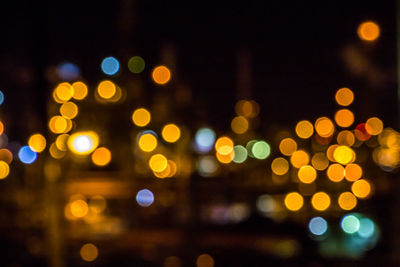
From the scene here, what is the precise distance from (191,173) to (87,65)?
2379 mm

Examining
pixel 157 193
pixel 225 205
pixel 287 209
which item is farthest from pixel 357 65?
pixel 287 209

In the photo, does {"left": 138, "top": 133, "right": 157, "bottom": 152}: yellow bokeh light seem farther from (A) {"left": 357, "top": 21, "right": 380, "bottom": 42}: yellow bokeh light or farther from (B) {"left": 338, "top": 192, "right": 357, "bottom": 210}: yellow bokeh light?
(A) {"left": 357, "top": 21, "right": 380, "bottom": 42}: yellow bokeh light

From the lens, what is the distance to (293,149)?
87.8ft

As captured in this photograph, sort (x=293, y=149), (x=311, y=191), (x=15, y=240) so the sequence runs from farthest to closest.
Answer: (x=293, y=149) → (x=311, y=191) → (x=15, y=240)

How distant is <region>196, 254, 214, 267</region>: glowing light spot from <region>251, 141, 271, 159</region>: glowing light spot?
14253 millimetres

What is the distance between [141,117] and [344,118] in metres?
3.72

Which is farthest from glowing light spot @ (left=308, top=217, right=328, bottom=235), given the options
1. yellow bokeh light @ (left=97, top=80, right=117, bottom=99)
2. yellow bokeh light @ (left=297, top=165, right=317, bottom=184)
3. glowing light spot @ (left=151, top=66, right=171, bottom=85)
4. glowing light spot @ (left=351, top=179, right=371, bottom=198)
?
yellow bokeh light @ (left=297, top=165, right=317, bottom=184)

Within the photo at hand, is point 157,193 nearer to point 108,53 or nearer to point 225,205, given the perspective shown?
point 225,205

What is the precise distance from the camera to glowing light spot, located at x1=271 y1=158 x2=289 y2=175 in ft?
85.2

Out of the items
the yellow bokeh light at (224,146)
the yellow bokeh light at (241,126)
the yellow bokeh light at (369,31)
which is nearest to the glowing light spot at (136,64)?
the yellow bokeh light at (369,31)

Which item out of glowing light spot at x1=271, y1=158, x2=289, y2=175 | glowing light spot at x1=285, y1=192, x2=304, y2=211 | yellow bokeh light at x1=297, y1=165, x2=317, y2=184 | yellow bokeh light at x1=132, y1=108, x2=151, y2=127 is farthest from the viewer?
glowing light spot at x1=271, y1=158, x2=289, y2=175

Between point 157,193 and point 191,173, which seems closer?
point 191,173

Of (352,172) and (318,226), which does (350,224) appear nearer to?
(318,226)

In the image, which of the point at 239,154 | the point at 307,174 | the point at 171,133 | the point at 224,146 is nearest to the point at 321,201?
the point at 224,146
